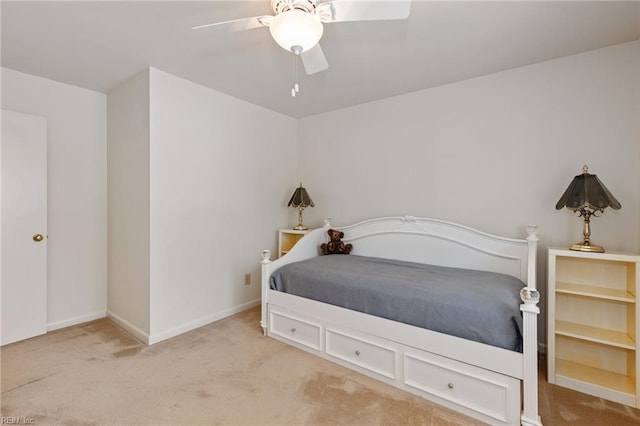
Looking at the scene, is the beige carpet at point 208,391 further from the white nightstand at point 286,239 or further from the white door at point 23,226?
the white nightstand at point 286,239

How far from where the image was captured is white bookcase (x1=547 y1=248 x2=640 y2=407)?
5.95 ft

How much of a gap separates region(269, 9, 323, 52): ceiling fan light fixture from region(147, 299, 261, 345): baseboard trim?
98.1 inches

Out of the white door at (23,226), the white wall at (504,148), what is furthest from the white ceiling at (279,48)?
the white door at (23,226)

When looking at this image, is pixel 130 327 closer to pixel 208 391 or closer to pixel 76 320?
pixel 76 320

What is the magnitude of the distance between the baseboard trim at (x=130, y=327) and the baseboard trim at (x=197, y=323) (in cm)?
Answer: 7

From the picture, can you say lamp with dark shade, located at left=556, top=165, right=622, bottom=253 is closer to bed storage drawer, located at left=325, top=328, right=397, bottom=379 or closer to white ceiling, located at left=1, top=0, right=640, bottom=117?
white ceiling, located at left=1, top=0, right=640, bottom=117

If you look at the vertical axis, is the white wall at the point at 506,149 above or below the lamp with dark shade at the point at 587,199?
above

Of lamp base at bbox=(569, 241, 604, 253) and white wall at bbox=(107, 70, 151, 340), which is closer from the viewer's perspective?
lamp base at bbox=(569, 241, 604, 253)

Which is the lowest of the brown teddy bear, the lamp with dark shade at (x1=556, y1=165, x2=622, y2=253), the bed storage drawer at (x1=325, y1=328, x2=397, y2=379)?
the bed storage drawer at (x1=325, y1=328, x2=397, y2=379)

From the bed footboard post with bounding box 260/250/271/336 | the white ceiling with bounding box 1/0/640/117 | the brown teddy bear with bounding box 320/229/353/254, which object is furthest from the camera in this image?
the brown teddy bear with bounding box 320/229/353/254

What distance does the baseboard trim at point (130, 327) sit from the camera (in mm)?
2510

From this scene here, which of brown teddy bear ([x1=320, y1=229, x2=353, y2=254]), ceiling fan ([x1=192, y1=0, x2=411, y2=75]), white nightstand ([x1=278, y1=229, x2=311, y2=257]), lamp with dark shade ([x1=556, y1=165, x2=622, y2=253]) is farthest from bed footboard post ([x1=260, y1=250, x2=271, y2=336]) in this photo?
lamp with dark shade ([x1=556, y1=165, x2=622, y2=253])

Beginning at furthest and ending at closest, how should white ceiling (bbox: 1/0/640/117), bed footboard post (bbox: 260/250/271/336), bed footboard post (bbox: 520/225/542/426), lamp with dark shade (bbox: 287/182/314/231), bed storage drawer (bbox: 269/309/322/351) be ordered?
lamp with dark shade (bbox: 287/182/314/231) → bed footboard post (bbox: 260/250/271/336) → bed storage drawer (bbox: 269/309/322/351) → white ceiling (bbox: 1/0/640/117) → bed footboard post (bbox: 520/225/542/426)

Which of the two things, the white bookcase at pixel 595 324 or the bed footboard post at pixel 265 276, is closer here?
the white bookcase at pixel 595 324
